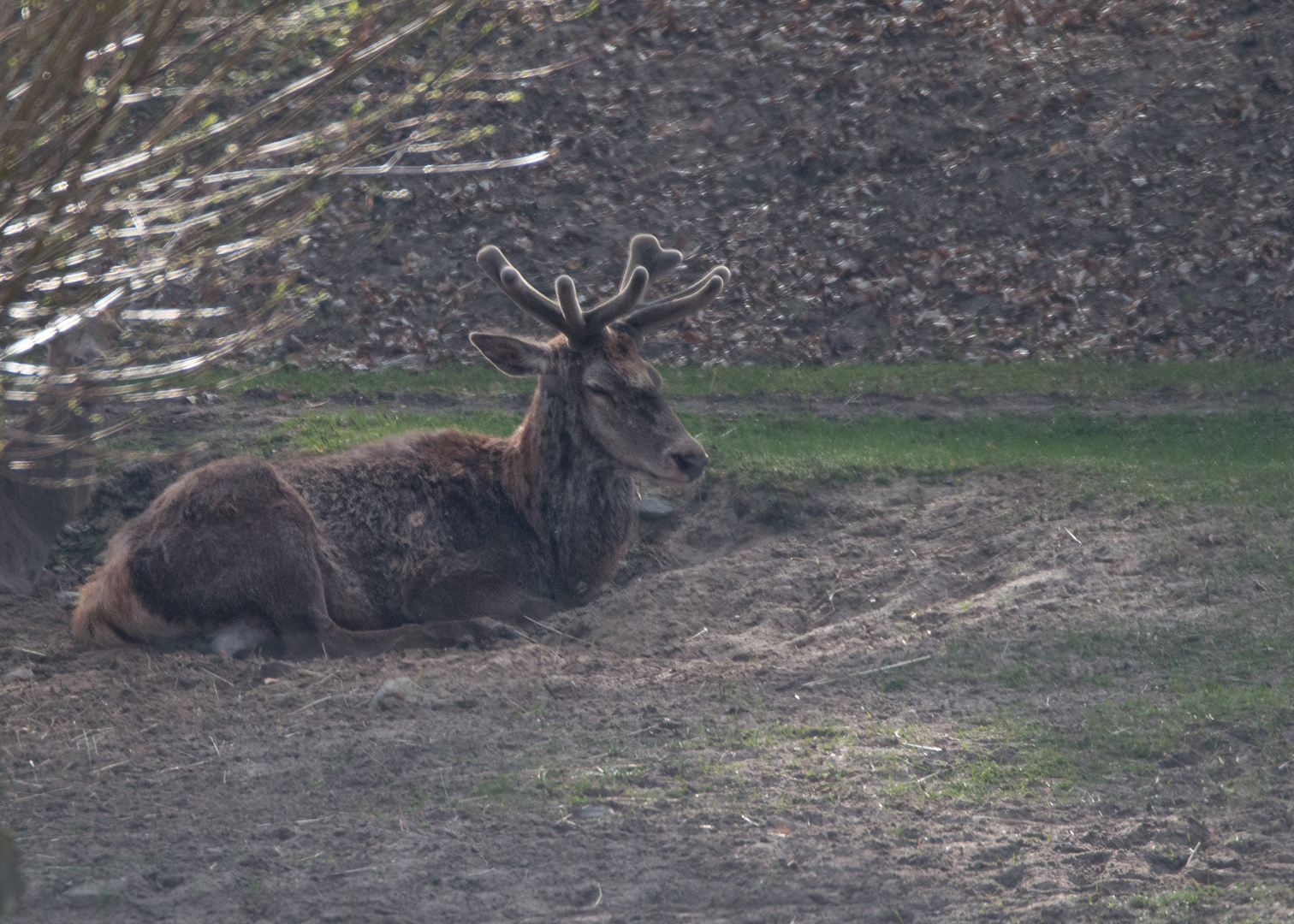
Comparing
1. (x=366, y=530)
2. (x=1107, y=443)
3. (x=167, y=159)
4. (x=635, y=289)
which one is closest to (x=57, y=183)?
(x=167, y=159)

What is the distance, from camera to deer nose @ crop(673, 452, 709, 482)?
643cm

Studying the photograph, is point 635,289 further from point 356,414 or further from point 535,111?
point 535,111

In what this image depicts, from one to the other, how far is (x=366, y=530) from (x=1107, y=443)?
5.15 meters

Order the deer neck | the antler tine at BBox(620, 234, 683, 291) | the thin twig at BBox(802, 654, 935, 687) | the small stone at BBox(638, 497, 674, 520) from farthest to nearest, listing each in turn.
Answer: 1. the small stone at BBox(638, 497, 674, 520)
2. the antler tine at BBox(620, 234, 683, 291)
3. the deer neck
4. the thin twig at BBox(802, 654, 935, 687)

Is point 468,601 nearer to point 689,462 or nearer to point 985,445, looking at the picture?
point 689,462

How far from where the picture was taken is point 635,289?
658 centimetres

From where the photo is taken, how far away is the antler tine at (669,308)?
6.82 m

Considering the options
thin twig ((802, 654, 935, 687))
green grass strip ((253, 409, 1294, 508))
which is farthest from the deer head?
thin twig ((802, 654, 935, 687))

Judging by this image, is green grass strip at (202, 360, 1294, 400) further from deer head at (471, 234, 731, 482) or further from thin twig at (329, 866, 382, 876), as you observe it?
thin twig at (329, 866, 382, 876)

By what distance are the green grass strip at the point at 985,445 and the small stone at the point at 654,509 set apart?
45 centimetres

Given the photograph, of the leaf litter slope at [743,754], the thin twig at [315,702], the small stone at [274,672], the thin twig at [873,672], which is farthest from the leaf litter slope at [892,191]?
the thin twig at [315,702]

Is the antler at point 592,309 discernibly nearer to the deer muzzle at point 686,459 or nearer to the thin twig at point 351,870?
the deer muzzle at point 686,459

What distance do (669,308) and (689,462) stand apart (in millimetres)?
939

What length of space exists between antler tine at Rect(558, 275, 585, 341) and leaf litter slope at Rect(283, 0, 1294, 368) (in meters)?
4.62
